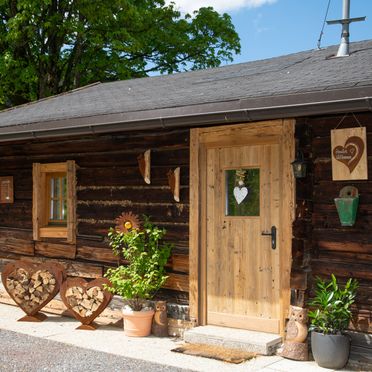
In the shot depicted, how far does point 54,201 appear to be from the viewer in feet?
30.4

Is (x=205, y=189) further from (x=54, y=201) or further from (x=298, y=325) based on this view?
(x=54, y=201)

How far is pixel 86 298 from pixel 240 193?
234 cm

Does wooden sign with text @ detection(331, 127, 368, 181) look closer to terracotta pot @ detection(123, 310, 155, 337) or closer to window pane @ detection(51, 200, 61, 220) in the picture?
terracotta pot @ detection(123, 310, 155, 337)

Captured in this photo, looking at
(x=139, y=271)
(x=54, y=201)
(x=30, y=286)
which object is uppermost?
(x=54, y=201)

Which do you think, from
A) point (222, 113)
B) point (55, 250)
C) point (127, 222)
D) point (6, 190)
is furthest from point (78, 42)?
point (222, 113)

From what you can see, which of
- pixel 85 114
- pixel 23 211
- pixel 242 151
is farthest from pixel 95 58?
pixel 242 151

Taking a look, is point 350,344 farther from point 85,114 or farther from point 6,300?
point 6,300

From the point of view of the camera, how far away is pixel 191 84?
27.9 feet

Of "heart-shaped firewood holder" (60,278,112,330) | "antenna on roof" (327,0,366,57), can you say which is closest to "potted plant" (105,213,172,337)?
"heart-shaped firewood holder" (60,278,112,330)

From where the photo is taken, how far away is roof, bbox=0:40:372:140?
18.0 feet

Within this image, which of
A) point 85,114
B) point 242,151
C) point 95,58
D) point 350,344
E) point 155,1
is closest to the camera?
point 350,344

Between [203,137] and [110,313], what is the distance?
2696mm

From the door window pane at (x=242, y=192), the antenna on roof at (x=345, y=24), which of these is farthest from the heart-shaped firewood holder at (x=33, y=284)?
the antenna on roof at (x=345, y=24)

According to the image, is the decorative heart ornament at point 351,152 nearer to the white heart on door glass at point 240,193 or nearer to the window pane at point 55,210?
the white heart on door glass at point 240,193
